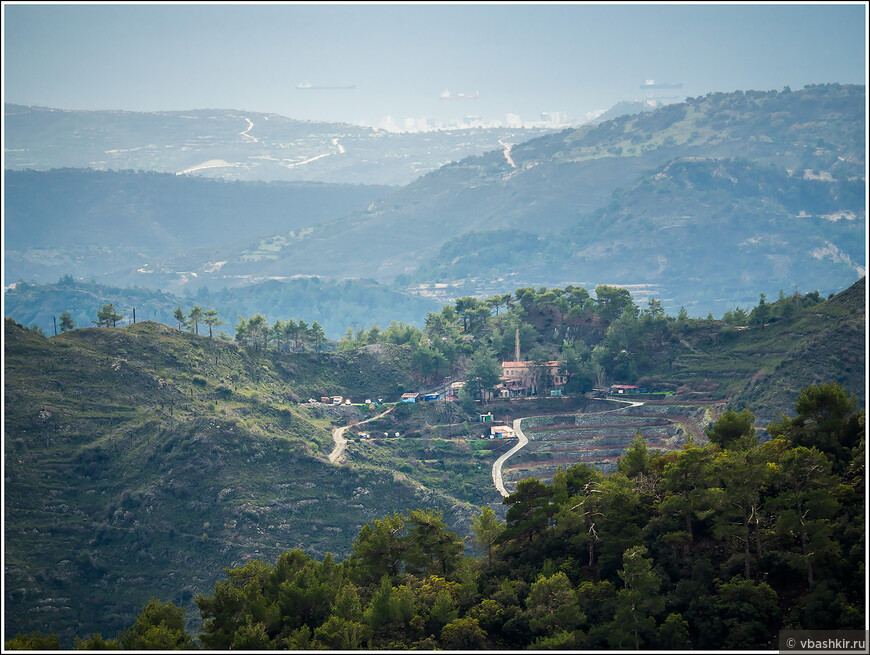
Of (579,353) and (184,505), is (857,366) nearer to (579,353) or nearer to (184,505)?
(579,353)

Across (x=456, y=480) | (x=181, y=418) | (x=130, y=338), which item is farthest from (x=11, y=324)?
(x=456, y=480)

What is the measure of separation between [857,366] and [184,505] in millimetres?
46093

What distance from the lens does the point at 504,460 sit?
249 ft

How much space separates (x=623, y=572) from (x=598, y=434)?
4007 cm

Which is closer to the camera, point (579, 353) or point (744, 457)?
point (744, 457)

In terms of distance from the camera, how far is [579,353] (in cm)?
8525

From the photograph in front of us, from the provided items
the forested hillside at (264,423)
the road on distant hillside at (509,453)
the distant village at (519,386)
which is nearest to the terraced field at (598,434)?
the road on distant hillside at (509,453)

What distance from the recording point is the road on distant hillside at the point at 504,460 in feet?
240

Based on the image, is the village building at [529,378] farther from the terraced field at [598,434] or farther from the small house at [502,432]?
the small house at [502,432]

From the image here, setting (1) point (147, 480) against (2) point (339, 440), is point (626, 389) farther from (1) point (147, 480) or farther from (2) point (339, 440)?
(1) point (147, 480)

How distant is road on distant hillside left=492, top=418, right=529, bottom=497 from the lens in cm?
7306

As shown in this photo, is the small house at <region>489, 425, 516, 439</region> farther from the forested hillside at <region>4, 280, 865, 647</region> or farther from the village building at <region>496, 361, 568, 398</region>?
the village building at <region>496, 361, 568, 398</region>

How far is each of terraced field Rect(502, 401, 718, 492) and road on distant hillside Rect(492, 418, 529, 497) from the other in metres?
0.40

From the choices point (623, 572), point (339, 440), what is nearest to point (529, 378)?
point (339, 440)
